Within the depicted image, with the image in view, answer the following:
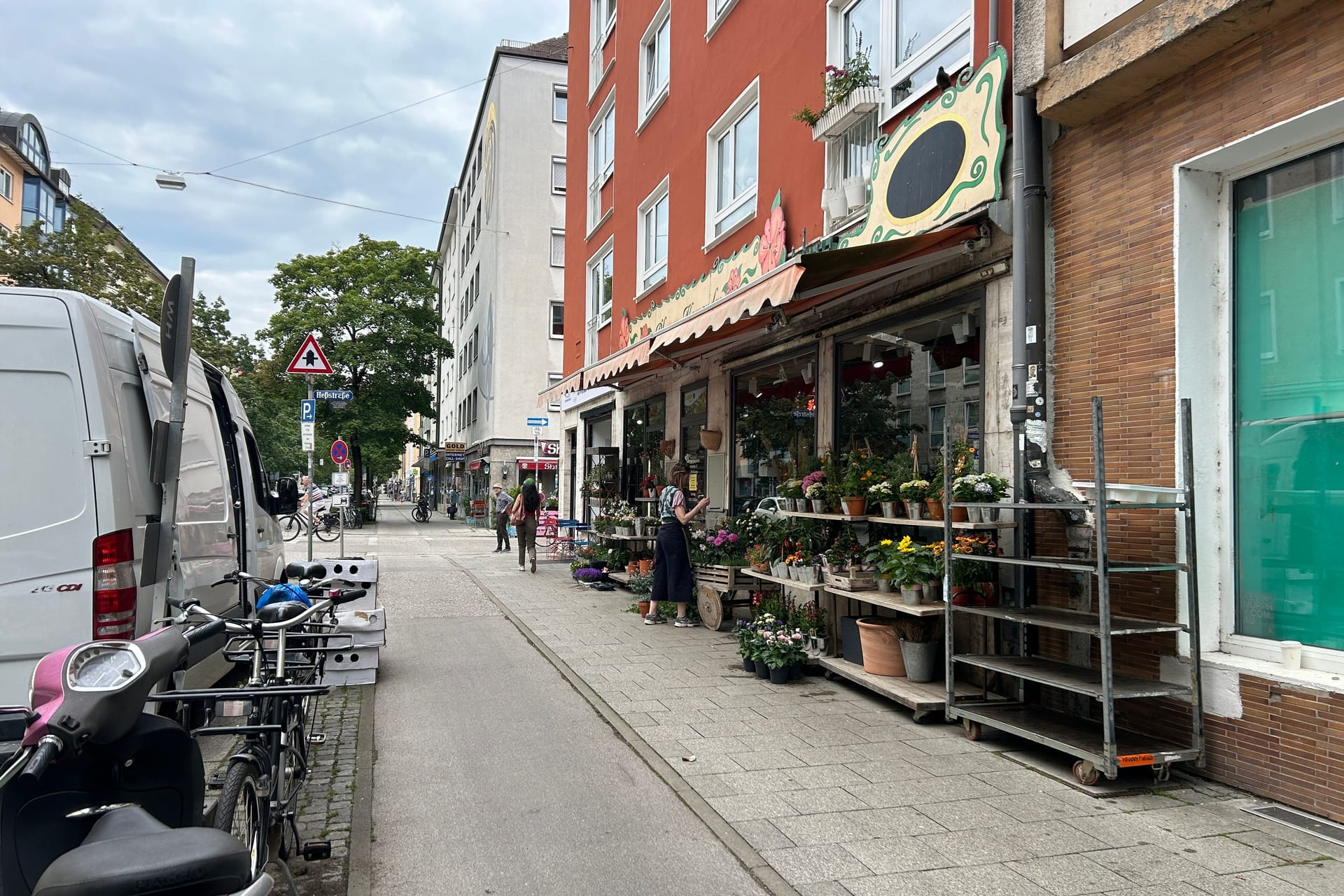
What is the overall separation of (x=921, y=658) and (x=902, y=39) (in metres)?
5.50

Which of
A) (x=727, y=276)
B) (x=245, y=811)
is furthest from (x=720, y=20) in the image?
(x=245, y=811)

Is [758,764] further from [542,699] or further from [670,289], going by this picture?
[670,289]

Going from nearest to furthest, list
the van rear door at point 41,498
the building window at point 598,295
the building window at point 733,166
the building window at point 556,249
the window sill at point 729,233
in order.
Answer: the van rear door at point 41,498
the window sill at point 729,233
the building window at point 733,166
the building window at point 598,295
the building window at point 556,249

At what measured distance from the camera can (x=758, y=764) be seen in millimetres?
5195

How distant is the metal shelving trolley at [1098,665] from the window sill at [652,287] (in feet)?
29.6

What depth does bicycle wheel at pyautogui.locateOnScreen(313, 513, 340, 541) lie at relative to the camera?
29281mm

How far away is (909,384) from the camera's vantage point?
773 centimetres

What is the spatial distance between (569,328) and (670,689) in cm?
1494

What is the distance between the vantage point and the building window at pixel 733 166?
1120 cm

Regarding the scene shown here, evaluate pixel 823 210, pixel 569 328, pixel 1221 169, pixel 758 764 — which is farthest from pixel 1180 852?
pixel 569 328

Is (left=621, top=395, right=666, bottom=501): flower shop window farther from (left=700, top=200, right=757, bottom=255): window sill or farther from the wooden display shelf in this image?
the wooden display shelf

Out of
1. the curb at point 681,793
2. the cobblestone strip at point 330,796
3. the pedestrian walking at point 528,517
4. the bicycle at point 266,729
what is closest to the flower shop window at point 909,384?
the curb at point 681,793

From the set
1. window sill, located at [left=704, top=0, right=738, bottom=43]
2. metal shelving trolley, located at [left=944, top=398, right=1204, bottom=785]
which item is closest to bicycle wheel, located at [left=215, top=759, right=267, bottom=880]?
metal shelving trolley, located at [left=944, top=398, right=1204, bottom=785]

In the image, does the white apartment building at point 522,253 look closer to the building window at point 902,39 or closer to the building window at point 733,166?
the building window at point 733,166
